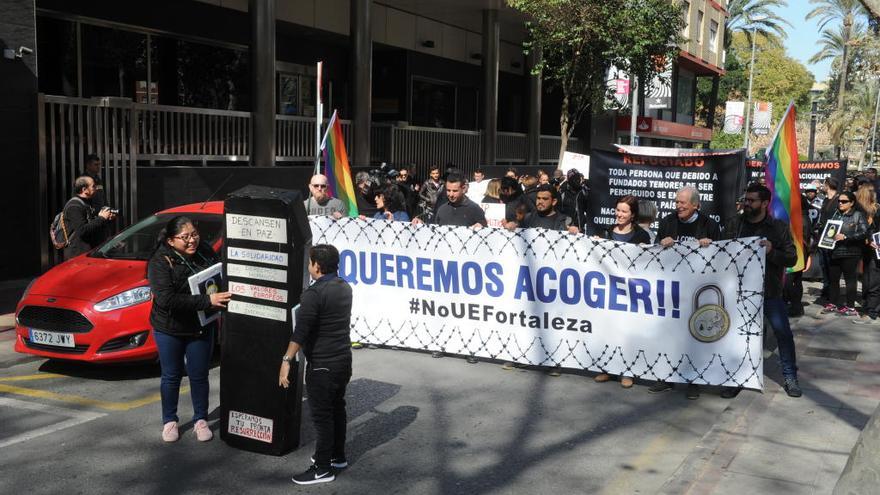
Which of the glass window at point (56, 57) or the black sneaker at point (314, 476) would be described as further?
the glass window at point (56, 57)

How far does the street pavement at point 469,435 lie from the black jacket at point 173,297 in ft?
2.91

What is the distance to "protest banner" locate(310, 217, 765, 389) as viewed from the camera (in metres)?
7.71

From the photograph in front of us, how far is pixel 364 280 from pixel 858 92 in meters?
84.8

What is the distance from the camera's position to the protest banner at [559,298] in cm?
771

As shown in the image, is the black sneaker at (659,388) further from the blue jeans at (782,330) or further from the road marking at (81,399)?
the road marking at (81,399)

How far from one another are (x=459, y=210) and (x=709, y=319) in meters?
2.89

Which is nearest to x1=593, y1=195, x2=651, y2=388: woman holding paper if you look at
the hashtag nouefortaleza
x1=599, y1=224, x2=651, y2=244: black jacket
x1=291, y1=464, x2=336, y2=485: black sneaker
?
x1=599, y1=224, x2=651, y2=244: black jacket

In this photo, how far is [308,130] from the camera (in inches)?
770

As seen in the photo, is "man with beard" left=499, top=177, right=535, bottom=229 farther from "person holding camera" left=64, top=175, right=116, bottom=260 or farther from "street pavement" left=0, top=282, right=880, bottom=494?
"person holding camera" left=64, top=175, right=116, bottom=260

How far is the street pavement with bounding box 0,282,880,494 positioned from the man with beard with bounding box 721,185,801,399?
0.92 feet

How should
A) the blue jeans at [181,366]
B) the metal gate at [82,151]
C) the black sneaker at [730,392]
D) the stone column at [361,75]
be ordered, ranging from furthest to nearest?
the stone column at [361,75], the metal gate at [82,151], the black sneaker at [730,392], the blue jeans at [181,366]

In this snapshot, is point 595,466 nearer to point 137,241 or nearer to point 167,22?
point 137,241

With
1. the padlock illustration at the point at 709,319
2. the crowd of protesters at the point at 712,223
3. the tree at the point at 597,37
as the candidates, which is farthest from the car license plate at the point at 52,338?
the tree at the point at 597,37

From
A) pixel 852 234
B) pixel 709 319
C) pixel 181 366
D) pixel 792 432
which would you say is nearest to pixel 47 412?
pixel 181 366
